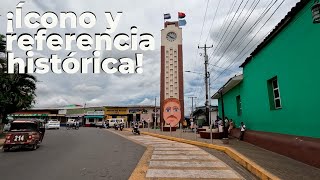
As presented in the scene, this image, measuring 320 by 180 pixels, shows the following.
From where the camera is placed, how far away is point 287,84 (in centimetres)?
1074

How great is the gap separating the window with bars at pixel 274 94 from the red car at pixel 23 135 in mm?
12398

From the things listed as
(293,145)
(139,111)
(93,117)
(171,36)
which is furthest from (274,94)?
(93,117)

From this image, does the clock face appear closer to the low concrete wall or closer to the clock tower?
the clock tower

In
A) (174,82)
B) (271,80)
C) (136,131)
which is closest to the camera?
(271,80)

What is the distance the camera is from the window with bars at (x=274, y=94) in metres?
12.4

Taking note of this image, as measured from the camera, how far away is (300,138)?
31.3 ft

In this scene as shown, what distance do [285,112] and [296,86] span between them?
1464 millimetres

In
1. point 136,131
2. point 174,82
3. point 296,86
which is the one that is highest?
point 174,82

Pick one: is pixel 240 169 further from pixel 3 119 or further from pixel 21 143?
pixel 3 119

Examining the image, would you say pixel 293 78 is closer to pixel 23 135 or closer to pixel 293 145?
pixel 293 145

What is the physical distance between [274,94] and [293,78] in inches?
105

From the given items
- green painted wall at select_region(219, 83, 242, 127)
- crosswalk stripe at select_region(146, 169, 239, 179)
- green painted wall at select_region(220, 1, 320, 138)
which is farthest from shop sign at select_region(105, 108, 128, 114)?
crosswalk stripe at select_region(146, 169, 239, 179)

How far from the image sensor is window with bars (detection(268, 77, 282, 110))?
40.8 ft

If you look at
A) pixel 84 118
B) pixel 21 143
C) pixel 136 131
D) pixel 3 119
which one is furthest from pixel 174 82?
pixel 21 143
